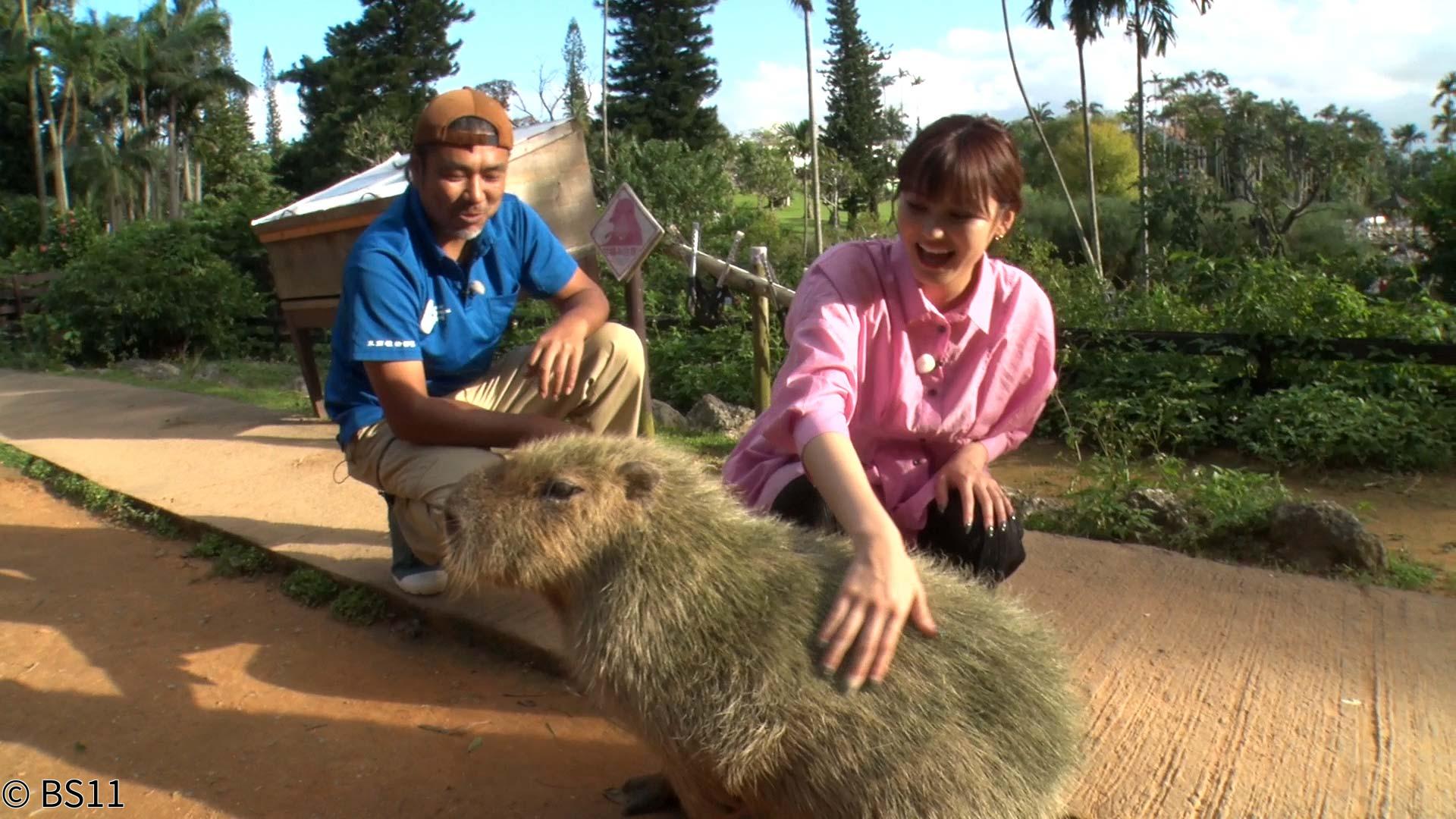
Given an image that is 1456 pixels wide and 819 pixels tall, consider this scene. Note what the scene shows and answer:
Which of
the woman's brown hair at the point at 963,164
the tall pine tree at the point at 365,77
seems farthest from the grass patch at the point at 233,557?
the tall pine tree at the point at 365,77

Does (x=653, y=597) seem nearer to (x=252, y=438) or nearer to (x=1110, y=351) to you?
(x=252, y=438)

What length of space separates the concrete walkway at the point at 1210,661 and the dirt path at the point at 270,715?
240mm

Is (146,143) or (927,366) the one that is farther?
(146,143)

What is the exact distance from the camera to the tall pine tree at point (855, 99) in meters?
39.8

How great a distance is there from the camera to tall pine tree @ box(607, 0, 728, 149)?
3631 centimetres

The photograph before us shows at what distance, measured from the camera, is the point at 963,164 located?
6.82 feet

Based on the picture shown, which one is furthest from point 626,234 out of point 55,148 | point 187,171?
point 187,171

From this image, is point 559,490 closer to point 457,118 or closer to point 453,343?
point 453,343

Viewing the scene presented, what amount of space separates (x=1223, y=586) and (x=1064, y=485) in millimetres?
2488

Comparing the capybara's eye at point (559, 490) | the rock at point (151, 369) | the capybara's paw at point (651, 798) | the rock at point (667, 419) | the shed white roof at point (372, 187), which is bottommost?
the capybara's paw at point (651, 798)

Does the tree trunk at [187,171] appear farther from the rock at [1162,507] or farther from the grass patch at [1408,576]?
the grass patch at [1408,576]

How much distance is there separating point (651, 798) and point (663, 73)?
37302mm

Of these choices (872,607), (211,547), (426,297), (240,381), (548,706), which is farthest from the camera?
(240,381)

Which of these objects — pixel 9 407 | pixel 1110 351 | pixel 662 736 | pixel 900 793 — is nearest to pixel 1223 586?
pixel 900 793
